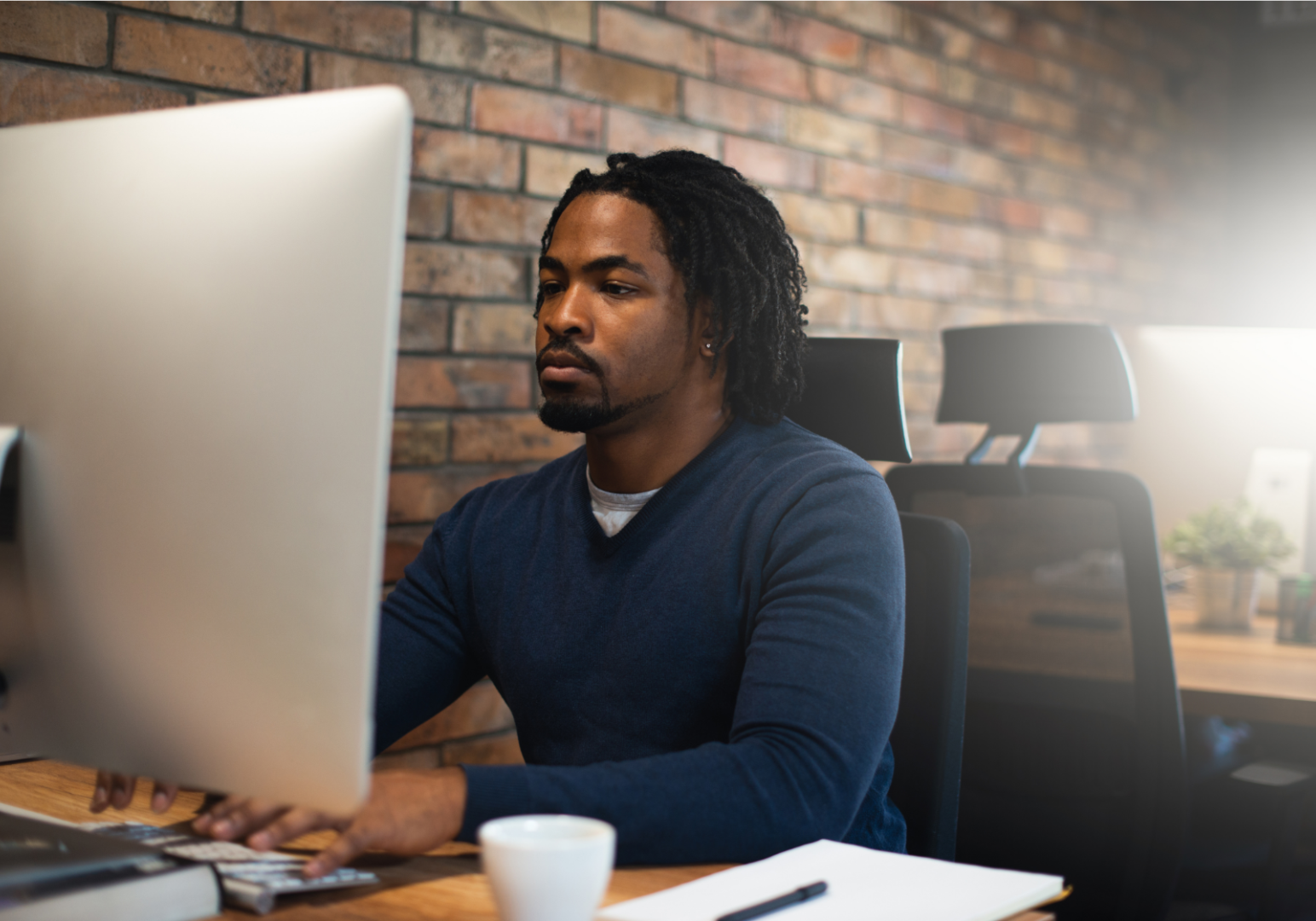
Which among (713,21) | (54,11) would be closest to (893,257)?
(713,21)

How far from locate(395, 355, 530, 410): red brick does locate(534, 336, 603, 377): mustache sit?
0.51 metres

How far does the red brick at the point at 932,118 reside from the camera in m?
2.74

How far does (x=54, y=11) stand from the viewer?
1.42 meters

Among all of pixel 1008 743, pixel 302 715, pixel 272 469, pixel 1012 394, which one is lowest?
pixel 1008 743

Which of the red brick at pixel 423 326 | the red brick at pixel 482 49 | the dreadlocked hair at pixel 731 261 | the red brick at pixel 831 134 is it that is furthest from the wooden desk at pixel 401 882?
the red brick at pixel 831 134

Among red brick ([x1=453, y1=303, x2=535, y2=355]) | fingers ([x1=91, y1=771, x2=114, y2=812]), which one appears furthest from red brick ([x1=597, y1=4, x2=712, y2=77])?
fingers ([x1=91, y1=771, x2=114, y2=812])

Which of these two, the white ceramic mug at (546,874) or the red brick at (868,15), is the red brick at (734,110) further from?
the white ceramic mug at (546,874)

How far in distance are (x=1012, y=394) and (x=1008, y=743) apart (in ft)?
1.75

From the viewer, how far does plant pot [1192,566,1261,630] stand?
2.30 m

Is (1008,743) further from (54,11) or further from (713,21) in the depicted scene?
(54,11)

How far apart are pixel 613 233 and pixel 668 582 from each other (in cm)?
40

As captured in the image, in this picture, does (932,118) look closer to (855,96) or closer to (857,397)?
(855,96)

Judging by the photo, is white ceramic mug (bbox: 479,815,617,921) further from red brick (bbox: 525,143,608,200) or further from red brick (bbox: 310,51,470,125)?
red brick (bbox: 525,143,608,200)

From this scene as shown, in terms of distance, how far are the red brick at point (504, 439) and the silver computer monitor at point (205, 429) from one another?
3.67 ft
